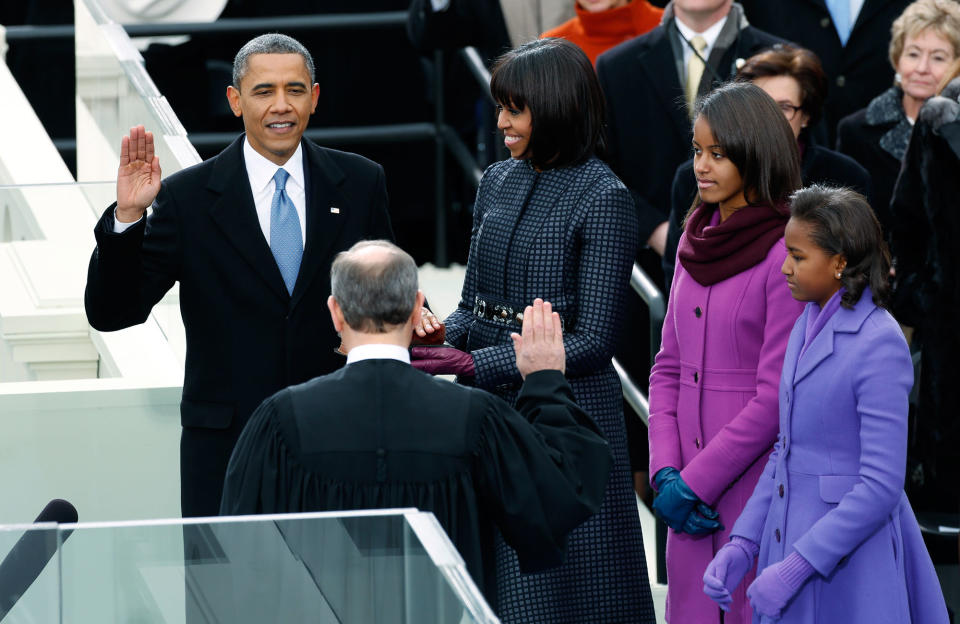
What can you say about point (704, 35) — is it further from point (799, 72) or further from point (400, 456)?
point (400, 456)

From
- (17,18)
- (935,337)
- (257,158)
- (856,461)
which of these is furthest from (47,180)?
(856,461)

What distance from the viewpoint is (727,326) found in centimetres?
402

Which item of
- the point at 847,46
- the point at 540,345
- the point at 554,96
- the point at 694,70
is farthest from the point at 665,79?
the point at 540,345

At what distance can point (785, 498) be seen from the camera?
3814 mm

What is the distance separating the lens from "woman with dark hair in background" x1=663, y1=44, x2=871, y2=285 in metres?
4.90

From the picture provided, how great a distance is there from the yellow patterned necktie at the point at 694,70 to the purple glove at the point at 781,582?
2.37 m

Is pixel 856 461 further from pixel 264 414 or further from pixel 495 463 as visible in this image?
pixel 264 414

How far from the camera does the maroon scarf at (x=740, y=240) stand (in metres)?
4.00

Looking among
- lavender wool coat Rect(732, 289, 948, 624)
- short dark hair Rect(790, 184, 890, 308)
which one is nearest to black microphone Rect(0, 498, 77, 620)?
lavender wool coat Rect(732, 289, 948, 624)

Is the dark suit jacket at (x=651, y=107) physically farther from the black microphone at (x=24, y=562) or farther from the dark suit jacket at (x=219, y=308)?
the black microphone at (x=24, y=562)

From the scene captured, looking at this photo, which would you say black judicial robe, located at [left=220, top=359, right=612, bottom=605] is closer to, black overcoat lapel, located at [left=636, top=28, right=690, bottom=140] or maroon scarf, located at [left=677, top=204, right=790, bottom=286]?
maroon scarf, located at [left=677, top=204, right=790, bottom=286]

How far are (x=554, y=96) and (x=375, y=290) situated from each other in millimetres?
1085

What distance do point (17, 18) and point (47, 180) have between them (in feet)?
6.36

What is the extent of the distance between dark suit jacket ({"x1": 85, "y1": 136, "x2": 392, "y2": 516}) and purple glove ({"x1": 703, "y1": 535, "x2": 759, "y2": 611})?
3.37 ft
